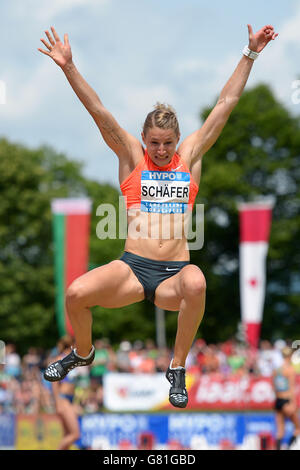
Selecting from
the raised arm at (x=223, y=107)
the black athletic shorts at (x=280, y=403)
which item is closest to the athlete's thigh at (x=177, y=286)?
the raised arm at (x=223, y=107)

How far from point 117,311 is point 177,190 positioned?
4188 cm

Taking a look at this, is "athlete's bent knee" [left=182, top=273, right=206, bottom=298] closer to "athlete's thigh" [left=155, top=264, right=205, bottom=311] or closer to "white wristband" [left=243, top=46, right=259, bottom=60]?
"athlete's thigh" [left=155, top=264, right=205, bottom=311]

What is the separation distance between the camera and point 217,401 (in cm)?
1864

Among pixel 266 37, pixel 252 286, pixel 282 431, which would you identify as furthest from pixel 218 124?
pixel 252 286

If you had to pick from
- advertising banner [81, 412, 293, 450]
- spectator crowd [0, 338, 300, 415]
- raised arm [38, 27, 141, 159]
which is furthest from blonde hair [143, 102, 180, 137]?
spectator crowd [0, 338, 300, 415]

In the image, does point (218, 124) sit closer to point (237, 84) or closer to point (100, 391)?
point (237, 84)

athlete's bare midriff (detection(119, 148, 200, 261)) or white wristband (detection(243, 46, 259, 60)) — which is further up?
white wristband (detection(243, 46, 259, 60))

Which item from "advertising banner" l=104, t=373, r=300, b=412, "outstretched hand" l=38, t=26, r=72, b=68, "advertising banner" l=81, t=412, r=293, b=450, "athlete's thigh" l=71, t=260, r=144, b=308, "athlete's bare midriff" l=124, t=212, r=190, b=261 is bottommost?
"advertising banner" l=81, t=412, r=293, b=450

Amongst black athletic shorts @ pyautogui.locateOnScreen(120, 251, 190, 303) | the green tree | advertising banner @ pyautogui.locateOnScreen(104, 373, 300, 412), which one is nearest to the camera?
black athletic shorts @ pyautogui.locateOnScreen(120, 251, 190, 303)

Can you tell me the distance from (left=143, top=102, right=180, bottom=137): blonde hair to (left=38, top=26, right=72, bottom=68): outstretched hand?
84 centimetres

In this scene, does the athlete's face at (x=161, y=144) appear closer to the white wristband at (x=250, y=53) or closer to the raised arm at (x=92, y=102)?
the raised arm at (x=92, y=102)

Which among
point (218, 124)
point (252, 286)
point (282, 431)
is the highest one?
point (218, 124)

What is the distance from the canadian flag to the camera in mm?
16609

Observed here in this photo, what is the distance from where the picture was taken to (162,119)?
19.4ft
